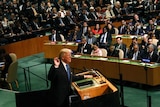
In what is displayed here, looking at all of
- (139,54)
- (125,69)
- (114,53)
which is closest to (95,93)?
(125,69)

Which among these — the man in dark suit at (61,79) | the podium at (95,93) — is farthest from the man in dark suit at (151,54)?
the man in dark suit at (61,79)

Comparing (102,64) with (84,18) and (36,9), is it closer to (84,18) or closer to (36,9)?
(84,18)

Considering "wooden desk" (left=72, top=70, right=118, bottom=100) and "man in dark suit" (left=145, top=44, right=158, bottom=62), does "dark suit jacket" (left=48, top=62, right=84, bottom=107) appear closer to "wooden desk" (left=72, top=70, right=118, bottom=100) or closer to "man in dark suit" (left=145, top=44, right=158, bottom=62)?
"wooden desk" (left=72, top=70, right=118, bottom=100)

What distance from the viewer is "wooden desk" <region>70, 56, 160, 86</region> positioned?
8.63 m

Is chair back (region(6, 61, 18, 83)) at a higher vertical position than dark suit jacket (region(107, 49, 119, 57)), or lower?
lower

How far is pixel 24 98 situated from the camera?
270 inches

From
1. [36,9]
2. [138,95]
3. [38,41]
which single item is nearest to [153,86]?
[138,95]

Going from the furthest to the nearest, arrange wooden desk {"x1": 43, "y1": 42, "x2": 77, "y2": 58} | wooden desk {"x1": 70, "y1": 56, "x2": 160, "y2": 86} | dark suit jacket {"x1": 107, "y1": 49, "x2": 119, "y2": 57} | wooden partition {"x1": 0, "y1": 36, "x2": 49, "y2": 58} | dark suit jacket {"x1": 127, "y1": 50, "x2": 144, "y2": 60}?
1. wooden partition {"x1": 0, "y1": 36, "x2": 49, "y2": 58}
2. wooden desk {"x1": 43, "y1": 42, "x2": 77, "y2": 58}
3. dark suit jacket {"x1": 107, "y1": 49, "x2": 119, "y2": 57}
4. dark suit jacket {"x1": 127, "y1": 50, "x2": 144, "y2": 60}
5. wooden desk {"x1": 70, "y1": 56, "x2": 160, "y2": 86}

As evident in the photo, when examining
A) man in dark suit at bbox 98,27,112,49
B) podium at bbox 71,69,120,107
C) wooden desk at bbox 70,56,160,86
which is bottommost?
wooden desk at bbox 70,56,160,86

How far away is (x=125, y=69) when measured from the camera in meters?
9.27

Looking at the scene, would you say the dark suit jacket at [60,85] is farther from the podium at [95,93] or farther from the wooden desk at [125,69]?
the wooden desk at [125,69]

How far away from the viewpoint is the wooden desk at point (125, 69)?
8.63 m

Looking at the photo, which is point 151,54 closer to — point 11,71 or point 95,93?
point 11,71

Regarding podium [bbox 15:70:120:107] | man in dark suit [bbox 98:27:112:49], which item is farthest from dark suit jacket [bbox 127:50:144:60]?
podium [bbox 15:70:120:107]
